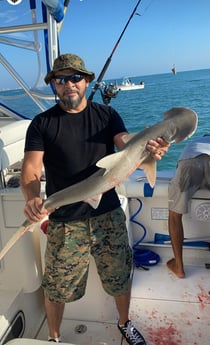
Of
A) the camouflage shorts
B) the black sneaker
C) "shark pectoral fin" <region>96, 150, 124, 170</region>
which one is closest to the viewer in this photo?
"shark pectoral fin" <region>96, 150, 124, 170</region>

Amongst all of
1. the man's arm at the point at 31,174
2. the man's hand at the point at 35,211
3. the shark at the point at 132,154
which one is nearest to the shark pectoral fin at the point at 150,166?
the shark at the point at 132,154

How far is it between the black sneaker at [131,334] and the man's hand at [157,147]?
1450 millimetres

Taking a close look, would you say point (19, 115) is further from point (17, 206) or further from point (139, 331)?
point (139, 331)

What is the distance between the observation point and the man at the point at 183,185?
10.3 feet

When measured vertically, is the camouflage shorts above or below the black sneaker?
above

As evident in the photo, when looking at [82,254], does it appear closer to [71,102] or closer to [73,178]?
[73,178]

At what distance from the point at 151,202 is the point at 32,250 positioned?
1.45 m

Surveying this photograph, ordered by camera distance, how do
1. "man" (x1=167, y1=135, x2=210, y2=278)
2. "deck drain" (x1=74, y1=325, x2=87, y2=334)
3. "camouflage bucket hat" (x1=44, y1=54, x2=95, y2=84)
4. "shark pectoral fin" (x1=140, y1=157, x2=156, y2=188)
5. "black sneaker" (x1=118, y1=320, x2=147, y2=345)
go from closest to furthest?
"shark pectoral fin" (x1=140, y1=157, x2=156, y2=188) → "camouflage bucket hat" (x1=44, y1=54, x2=95, y2=84) → "black sneaker" (x1=118, y1=320, x2=147, y2=345) → "deck drain" (x1=74, y1=325, x2=87, y2=334) → "man" (x1=167, y1=135, x2=210, y2=278)

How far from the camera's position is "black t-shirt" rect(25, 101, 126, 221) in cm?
204

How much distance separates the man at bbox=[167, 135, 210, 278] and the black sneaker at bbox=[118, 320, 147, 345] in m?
0.92

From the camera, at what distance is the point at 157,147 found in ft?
5.24

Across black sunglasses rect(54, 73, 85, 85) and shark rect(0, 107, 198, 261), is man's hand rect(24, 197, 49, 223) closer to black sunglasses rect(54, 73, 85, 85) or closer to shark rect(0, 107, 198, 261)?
shark rect(0, 107, 198, 261)

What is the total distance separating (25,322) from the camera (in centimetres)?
251

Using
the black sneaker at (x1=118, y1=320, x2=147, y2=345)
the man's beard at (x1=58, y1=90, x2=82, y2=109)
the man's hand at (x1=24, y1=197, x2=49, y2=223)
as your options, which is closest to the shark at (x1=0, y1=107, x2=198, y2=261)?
the man's hand at (x1=24, y1=197, x2=49, y2=223)
